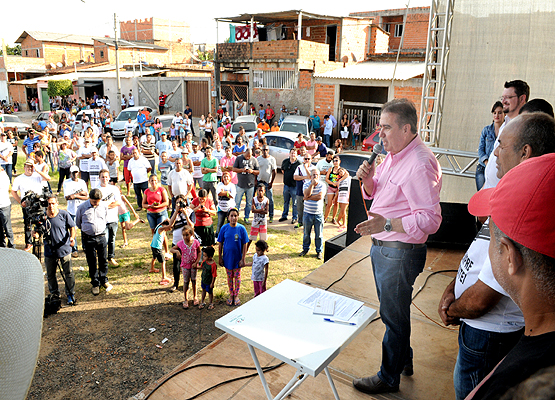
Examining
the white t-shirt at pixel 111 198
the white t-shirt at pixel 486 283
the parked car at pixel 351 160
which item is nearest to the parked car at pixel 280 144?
the parked car at pixel 351 160

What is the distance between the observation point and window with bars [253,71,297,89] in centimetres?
2161

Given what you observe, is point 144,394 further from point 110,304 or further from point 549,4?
point 549,4

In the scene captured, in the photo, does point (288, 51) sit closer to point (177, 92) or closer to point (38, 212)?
point (177, 92)

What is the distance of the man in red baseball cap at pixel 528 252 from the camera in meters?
1.00

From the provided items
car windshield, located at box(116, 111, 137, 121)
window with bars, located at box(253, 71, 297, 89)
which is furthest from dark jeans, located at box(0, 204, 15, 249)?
window with bars, located at box(253, 71, 297, 89)

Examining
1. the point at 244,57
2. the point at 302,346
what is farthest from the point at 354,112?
the point at 302,346

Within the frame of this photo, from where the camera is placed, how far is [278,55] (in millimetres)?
21719

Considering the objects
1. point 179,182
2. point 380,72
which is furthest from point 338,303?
point 380,72

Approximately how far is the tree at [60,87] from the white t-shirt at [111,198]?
107 ft

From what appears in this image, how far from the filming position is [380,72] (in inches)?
750

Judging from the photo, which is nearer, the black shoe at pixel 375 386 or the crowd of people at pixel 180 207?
the black shoe at pixel 375 386

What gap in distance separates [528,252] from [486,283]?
→ 79cm

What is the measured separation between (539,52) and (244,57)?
19.1 meters

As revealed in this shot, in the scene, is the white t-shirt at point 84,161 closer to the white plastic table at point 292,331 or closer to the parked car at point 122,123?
→ the white plastic table at point 292,331
